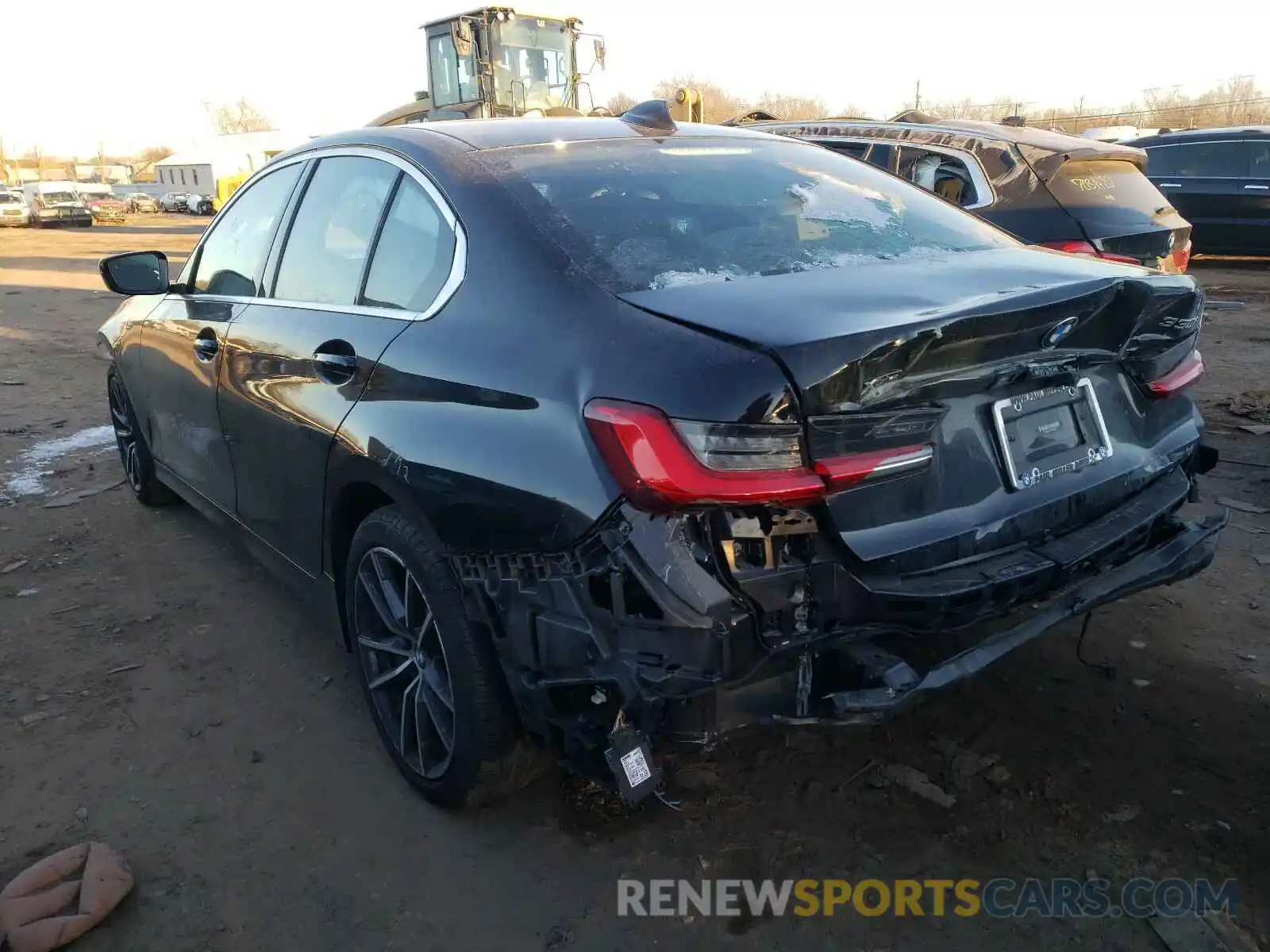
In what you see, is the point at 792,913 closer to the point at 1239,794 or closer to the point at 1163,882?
the point at 1163,882

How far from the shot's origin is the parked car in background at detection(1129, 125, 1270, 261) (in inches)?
447

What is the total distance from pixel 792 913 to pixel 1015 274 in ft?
5.27

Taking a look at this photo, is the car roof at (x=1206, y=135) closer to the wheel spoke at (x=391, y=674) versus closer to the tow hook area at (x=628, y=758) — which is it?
the wheel spoke at (x=391, y=674)

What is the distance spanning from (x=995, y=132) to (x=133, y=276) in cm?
539

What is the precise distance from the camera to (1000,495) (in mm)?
2111

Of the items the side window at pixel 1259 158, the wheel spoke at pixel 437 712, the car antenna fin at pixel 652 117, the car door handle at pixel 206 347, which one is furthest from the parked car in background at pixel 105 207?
the wheel spoke at pixel 437 712

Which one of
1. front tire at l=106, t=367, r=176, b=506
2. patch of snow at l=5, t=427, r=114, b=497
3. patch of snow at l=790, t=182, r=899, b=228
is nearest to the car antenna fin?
patch of snow at l=790, t=182, r=899, b=228

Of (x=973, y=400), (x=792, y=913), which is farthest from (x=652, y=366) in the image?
(x=792, y=913)

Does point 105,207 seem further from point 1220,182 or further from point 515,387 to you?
point 515,387

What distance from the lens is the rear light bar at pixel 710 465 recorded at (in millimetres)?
1776

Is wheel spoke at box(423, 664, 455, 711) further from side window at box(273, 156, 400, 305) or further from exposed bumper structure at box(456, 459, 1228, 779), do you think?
side window at box(273, 156, 400, 305)

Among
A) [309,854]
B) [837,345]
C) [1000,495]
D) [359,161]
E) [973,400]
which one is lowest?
[309,854]

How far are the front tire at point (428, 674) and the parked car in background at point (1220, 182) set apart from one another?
38.7ft

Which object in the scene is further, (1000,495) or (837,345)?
(1000,495)
